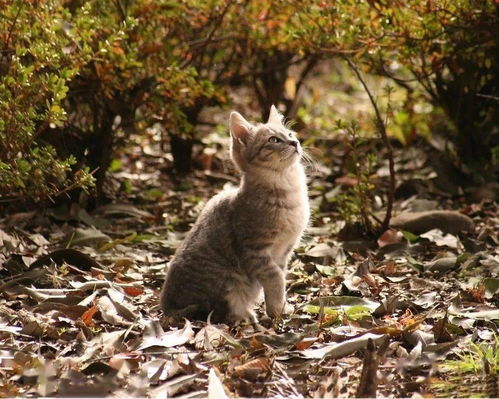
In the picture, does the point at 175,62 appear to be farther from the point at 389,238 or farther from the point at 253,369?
the point at 253,369

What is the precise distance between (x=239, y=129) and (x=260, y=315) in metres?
1.32

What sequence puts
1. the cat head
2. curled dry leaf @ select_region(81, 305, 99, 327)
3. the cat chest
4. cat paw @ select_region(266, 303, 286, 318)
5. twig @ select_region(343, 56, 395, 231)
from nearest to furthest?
curled dry leaf @ select_region(81, 305, 99, 327) < cat paw @ select_region(266, 303, 286, 318) < the cat chest < the cat head < twig @ select_region(343, 56, 395, 231)

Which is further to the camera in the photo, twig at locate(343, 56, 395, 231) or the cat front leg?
twig at locate(343, 56, 395, 231)

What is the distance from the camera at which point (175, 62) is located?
25.5ft

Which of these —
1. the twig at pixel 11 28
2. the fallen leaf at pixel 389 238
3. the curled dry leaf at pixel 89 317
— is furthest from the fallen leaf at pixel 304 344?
the twig at pixel 11 28

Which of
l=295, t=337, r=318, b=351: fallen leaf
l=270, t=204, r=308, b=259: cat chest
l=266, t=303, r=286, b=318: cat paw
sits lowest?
l=266, t=303, r=286, b=318: cat paw

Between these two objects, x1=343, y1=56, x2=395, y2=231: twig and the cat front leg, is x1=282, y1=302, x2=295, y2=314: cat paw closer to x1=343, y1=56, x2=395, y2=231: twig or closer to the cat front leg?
the cat front leg

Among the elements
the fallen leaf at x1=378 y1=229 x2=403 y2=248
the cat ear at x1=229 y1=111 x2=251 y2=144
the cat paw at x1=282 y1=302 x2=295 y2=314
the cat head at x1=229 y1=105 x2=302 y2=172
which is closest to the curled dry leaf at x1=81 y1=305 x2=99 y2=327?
the cat paw at x1=282 y1=302 x2=295 y2=314

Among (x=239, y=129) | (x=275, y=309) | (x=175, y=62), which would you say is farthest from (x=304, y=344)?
(x=175, y=62)

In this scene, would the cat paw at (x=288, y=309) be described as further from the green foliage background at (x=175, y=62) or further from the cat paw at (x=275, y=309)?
the green foliage background at (x=175, y=62)

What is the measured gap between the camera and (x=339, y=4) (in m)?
7.14

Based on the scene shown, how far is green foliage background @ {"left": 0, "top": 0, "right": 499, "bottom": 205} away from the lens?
6160mm

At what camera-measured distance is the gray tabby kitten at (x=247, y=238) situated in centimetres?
550

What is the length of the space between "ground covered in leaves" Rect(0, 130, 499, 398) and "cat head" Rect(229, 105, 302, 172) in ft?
3.18
